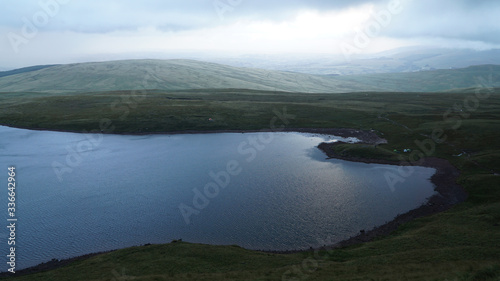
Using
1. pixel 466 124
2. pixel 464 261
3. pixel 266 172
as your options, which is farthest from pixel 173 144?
pixel 466 124

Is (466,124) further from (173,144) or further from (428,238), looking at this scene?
(173,144)

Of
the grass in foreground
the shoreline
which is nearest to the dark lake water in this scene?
the shoreline

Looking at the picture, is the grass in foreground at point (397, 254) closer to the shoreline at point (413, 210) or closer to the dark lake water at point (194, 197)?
the shoreline at point (413, 210)

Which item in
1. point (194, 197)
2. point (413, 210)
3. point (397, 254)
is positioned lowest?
point (397, 254)

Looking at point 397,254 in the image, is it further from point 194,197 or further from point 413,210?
point 194,197

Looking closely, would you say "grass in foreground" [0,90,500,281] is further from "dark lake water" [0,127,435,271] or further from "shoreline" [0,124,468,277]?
"dark lake water" [0,127,435,271]

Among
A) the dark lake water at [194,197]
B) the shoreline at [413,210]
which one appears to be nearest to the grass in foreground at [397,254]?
the shoreline at [413,210]

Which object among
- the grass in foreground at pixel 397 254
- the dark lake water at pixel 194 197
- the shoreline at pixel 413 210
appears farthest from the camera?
the dark lake water at pixel 194 197

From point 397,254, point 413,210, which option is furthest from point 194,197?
point 413,210
